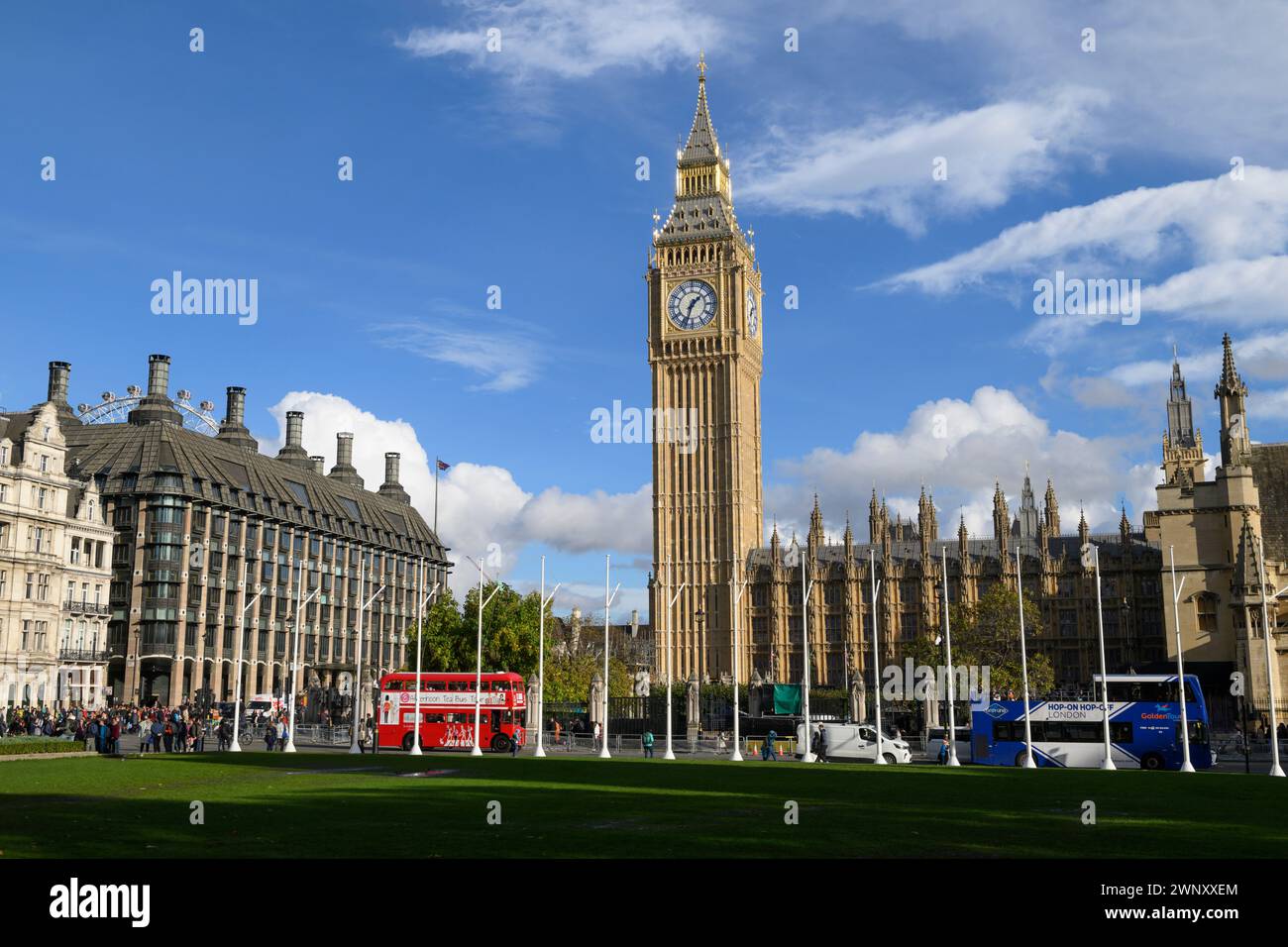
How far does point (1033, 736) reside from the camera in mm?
51469

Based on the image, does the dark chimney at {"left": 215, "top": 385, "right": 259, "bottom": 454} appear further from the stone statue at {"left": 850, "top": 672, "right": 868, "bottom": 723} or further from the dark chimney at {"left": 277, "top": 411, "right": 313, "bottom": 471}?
the stone statue at {"left": 850, "top": 672, "right": 868, "bottom": 723}

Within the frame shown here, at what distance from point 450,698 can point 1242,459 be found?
61.1 metres

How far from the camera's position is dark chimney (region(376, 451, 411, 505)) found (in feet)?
491

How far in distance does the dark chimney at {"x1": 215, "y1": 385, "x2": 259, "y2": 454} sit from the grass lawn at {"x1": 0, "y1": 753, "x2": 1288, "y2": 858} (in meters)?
85.8

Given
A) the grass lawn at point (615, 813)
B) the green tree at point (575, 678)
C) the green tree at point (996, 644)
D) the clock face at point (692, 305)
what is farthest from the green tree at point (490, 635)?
the clock face at point (692, 305)

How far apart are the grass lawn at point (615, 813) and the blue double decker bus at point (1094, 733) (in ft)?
33.5

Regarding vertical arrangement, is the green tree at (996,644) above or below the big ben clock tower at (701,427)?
below

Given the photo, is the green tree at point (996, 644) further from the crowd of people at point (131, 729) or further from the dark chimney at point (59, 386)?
the dark chimney at point (59, 386)

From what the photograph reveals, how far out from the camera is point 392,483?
152 m

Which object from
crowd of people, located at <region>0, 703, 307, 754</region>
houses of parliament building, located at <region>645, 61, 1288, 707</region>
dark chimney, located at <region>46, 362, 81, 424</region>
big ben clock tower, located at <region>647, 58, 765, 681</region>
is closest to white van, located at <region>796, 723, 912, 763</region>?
crowd of people, located at <region>0, 703, 307, 754</region>

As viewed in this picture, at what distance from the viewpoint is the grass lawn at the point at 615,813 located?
704 inches

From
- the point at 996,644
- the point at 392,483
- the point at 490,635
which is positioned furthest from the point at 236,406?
the point at 996,644
